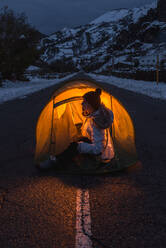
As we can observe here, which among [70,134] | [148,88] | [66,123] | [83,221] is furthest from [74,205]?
[148,88]

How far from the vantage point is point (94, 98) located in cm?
481

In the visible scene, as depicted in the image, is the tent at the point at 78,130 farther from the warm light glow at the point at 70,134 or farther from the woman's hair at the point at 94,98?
the woman's hair at the point at 94,98

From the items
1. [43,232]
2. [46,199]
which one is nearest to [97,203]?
[46,199]

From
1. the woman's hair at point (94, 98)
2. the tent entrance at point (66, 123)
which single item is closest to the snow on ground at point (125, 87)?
the tent entrance at point (66, 123)

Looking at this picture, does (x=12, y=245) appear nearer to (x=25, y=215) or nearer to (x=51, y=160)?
(x=25, y=215)

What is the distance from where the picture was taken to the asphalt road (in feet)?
9.91

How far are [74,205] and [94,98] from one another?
174 centimetres

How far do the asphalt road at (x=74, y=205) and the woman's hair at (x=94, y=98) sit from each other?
1120mm

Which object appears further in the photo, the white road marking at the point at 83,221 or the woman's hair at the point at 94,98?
the woman's hair at the point at 94,98

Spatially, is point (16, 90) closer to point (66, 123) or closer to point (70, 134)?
point (66, 123)

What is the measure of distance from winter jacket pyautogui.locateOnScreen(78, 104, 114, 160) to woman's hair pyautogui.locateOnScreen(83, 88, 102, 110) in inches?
3.7

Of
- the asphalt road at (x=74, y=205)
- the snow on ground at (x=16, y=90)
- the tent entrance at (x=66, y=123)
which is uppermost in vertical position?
the tent entrance at (x=66, y=123)

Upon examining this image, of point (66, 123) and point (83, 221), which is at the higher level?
point (66, 123)

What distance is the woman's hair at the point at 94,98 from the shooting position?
188 inches
